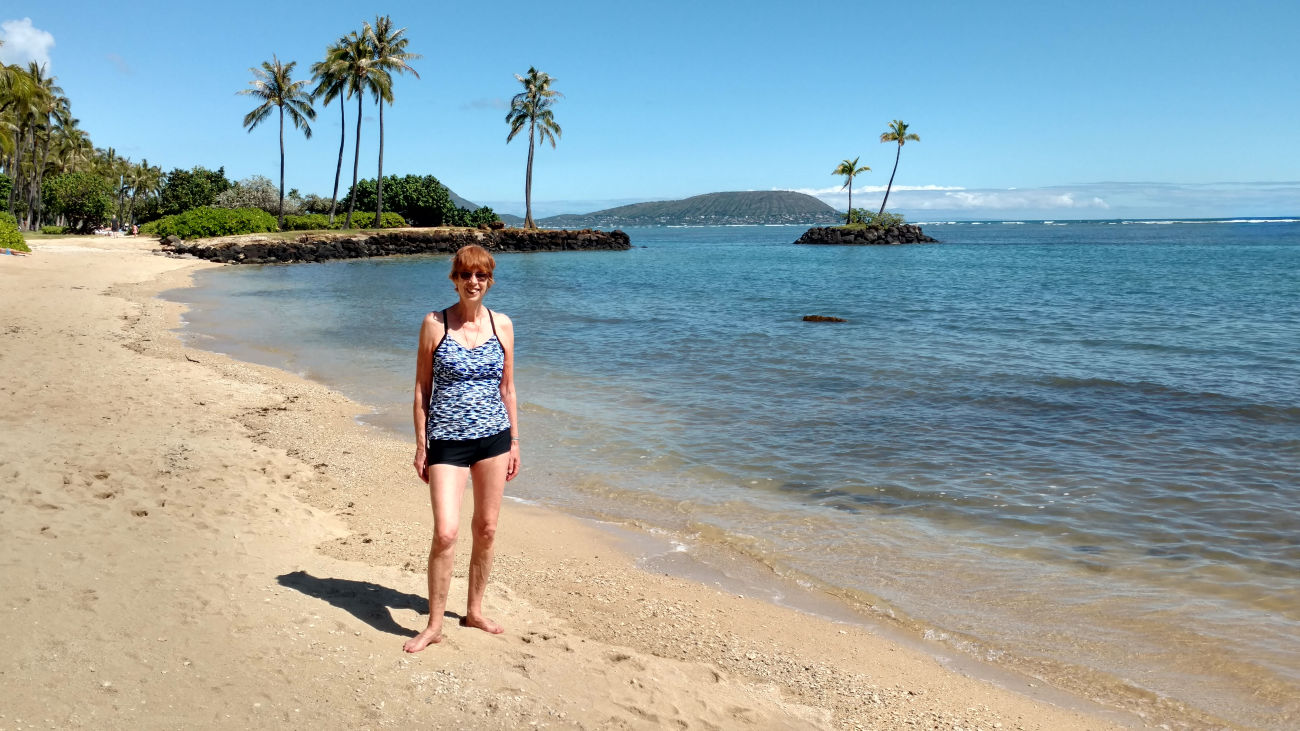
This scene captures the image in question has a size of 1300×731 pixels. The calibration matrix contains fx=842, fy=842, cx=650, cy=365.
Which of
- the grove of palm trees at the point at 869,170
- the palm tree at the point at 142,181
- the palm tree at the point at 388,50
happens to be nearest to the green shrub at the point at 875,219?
the grove of palm trees at the point at 869,170

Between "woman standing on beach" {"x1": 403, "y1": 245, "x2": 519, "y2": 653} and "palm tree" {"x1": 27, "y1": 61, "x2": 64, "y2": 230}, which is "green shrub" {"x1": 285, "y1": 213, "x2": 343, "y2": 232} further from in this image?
"woman standing on beach" {"x1": 403, "y1": 245, "x2": 519, "y2": 653}

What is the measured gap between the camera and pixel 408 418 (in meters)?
11.1

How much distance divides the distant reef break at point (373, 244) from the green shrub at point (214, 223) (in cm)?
274

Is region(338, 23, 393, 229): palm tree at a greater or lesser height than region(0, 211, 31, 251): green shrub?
greater

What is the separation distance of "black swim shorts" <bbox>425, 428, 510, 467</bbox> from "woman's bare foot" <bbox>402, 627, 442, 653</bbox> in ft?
2.74

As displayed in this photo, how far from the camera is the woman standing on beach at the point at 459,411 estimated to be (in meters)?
4.06

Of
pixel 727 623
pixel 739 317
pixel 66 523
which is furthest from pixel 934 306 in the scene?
pixel 66 523

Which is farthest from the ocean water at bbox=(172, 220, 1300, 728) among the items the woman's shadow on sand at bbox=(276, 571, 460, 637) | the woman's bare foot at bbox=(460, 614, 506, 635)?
the woman's shadow on sand at bbox=(276, 571, 460, 637)

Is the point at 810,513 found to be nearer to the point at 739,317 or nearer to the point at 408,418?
the point at 408,418

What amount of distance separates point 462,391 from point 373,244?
57.0m

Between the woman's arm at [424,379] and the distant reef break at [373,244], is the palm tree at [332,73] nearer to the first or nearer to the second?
the distant reef break at [373,244]

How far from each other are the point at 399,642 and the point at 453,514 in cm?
72

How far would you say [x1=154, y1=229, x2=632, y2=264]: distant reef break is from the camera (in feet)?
162

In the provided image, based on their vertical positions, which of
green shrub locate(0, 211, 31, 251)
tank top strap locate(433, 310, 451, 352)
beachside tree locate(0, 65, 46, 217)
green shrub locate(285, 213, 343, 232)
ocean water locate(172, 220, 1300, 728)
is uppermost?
beachside tree locate(0, 65, 46, 217)
